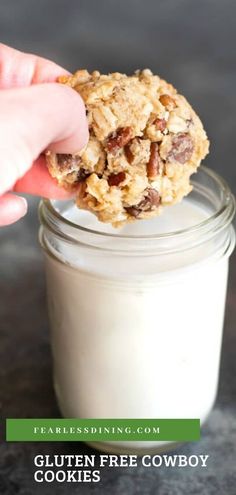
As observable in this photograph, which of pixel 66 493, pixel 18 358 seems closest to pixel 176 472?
pixel 66 493

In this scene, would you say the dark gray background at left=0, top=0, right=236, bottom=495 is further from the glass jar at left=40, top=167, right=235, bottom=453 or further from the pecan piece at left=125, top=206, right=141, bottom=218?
the pecan piece at left=125, top=206, right=141, bottom=218

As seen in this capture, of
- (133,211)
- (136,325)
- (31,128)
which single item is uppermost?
(31,128)

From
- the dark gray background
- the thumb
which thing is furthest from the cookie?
the dark gray background

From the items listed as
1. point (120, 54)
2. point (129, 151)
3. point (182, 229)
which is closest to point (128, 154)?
point (129, 151)

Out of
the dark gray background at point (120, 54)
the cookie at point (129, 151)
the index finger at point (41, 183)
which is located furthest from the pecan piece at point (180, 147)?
the dark gray background at point (120, 54)

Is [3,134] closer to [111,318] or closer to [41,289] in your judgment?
[111,318]

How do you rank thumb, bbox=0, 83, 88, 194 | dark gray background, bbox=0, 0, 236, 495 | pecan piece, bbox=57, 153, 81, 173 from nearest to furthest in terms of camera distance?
1. thumb, bbox=0, 83, 88, 194
2. pecan piece, bbox=57, 153, 81, 173
3. dark gray background, bbox=0, 0, 236, 495

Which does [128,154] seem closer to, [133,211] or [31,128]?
[133,211]
